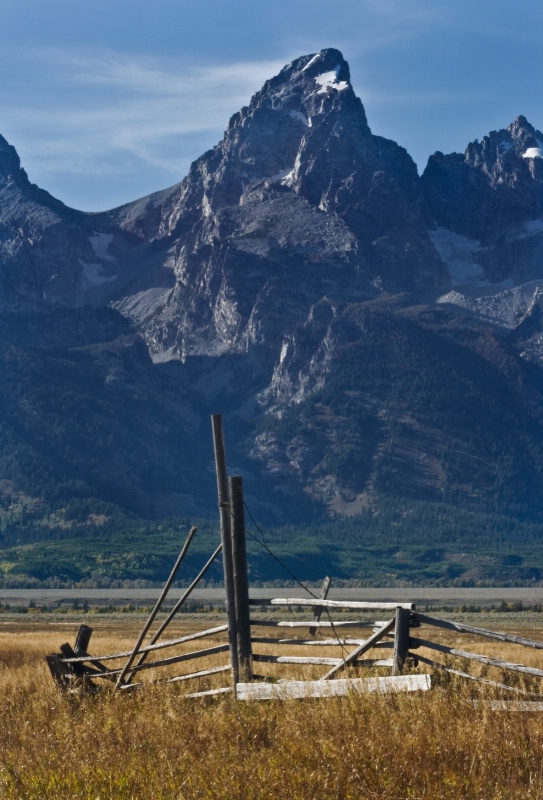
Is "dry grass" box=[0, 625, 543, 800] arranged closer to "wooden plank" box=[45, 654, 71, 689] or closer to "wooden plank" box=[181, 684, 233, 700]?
"wooden plank" box=[181, 684, 233, 700]

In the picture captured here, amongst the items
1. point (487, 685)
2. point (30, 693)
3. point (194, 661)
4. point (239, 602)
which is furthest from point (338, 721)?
point (194, 661)

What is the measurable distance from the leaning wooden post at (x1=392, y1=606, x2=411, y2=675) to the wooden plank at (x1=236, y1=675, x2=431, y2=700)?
2.47ft

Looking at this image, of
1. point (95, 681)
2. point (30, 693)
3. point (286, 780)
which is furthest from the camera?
point (95, 681)

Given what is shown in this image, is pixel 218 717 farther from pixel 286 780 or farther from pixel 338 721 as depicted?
pixel 286 780

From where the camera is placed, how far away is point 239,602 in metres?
22.8

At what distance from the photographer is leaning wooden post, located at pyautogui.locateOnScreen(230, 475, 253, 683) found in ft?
73.7

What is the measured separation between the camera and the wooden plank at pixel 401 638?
65.0 feet

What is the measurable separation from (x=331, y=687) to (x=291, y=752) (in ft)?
13.8

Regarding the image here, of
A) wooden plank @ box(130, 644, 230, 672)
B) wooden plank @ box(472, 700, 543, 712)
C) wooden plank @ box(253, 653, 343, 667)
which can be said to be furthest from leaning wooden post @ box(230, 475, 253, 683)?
wooden plank @ box(472, 700, 543, 712)

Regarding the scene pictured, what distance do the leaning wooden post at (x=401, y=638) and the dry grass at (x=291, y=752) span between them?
57.4 inches

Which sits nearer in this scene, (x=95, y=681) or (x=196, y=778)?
(x=196, y=778)

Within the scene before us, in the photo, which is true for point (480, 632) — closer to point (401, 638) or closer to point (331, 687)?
point (401, 638)

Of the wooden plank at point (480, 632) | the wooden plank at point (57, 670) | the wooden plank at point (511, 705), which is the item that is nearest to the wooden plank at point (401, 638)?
the wooden plank at point (480, 632)

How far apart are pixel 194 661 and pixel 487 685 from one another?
1405cm
